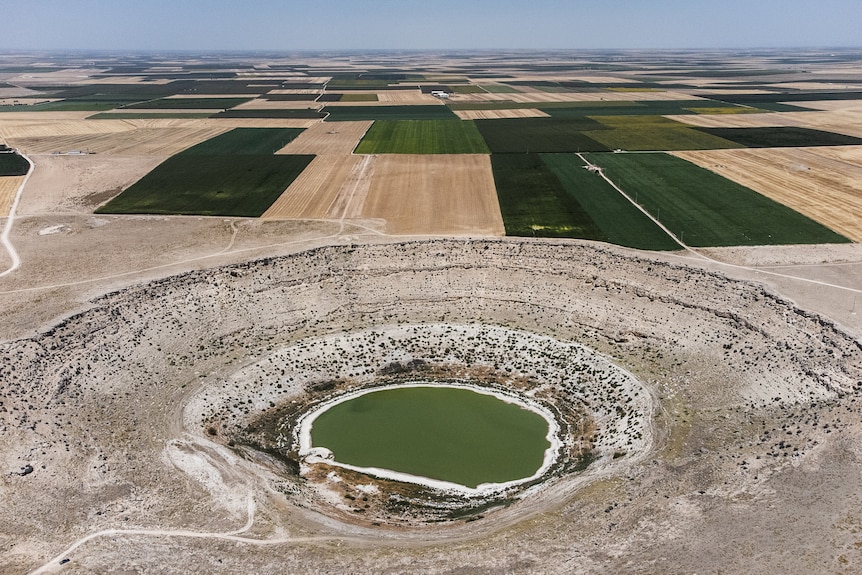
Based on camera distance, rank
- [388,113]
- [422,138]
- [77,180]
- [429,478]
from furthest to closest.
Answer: [388,113] → [422,138] → [77,180] → [429,478]

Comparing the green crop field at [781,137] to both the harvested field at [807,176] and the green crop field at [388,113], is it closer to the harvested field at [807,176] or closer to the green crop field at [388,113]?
the harvested field at [807,176]

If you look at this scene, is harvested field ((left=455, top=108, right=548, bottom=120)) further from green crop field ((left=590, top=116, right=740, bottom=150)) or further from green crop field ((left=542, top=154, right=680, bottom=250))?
green crop field ((left=542, top=154, right=680, bottom=250))

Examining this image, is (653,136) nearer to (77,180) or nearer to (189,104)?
(77,180)

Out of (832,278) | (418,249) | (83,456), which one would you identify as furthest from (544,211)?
(83,456)

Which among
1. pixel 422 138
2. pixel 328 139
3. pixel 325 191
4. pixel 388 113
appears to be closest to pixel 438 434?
pixel 325 191

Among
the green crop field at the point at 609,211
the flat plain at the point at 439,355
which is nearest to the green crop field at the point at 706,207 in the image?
the flat plain at the point at 439,355

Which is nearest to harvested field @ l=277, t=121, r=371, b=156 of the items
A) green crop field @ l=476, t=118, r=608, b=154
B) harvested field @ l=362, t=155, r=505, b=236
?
harvested field @ l=362, t=155, r=505, b=236
